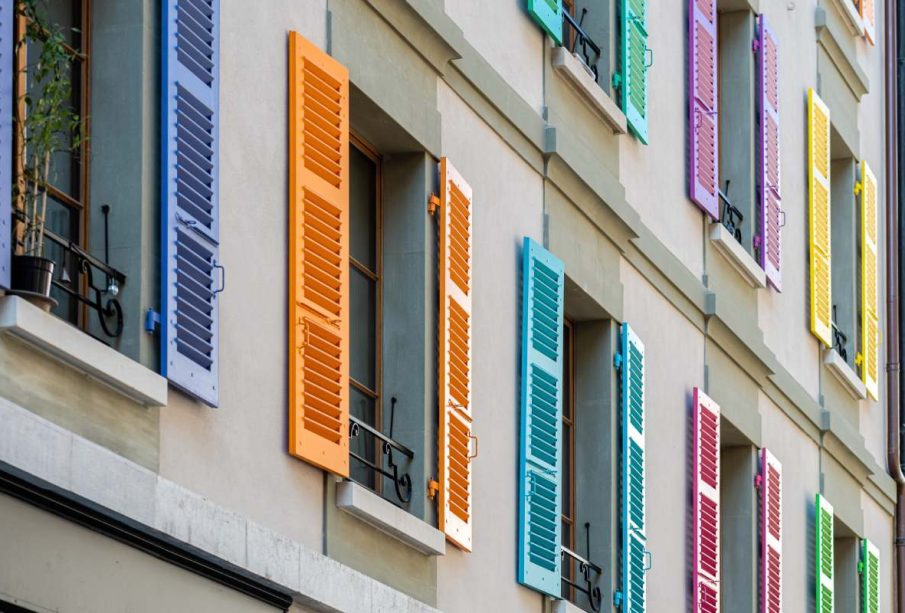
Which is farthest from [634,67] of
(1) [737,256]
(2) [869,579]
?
(2) [869,579]

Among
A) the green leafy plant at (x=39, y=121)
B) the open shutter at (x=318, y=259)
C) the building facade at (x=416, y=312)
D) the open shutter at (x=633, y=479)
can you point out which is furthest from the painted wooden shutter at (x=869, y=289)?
the green leafy plant at (x=39, y=121)

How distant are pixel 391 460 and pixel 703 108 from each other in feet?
19.3

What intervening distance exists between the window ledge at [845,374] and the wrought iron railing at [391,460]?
28.3ft

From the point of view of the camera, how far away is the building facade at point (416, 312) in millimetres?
9039

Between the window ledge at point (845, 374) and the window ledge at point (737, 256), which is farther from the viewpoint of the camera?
the window ledge at point (845, 374)

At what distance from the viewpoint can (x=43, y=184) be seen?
8.80m

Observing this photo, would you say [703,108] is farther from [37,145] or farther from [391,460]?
[37,145]

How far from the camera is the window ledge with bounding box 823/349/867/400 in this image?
19922mm

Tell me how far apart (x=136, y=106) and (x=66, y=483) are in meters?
1.56

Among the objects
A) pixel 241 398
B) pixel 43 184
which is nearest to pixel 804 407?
pixel 241 398

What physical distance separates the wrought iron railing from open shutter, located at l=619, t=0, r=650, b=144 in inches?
158

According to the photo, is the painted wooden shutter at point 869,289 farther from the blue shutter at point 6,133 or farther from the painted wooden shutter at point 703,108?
the blue shutter at point 6,133

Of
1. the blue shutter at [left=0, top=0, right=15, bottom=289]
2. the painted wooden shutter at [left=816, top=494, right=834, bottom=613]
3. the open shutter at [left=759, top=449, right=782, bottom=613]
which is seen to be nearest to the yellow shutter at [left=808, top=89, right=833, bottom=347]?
the painted wooden shutter at [left=816, top=494, right=834, bottom=613]

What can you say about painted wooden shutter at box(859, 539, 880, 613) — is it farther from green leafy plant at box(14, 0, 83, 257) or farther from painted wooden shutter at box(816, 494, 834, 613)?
green leafy plant at box(14, 0, 83, 257)
